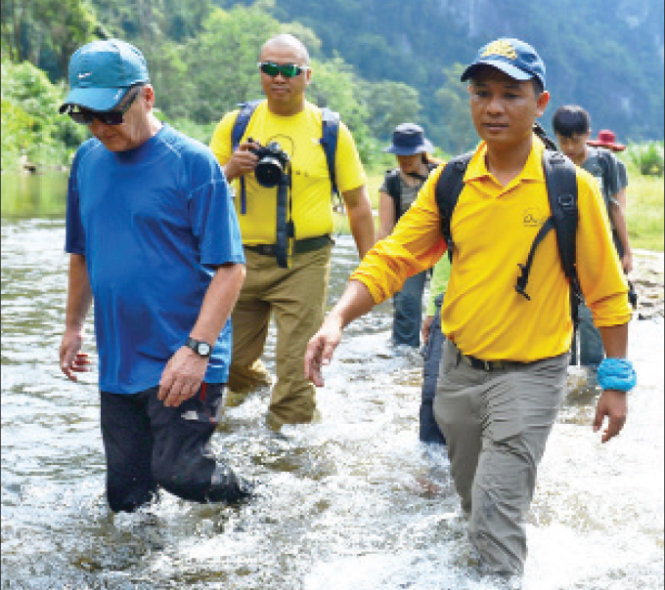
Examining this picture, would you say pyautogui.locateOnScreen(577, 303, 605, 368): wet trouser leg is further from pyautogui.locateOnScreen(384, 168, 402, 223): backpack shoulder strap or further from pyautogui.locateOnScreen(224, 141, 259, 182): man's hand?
pyautogui.locateOnScreen(224, 141, 259, 182): man's hand

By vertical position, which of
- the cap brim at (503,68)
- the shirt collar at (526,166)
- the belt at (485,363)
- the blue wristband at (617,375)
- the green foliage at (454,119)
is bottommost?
the green foliage at (454,119)

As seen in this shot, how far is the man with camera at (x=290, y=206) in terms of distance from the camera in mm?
6148

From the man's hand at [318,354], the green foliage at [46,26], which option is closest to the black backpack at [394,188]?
the man's hand at [318,354]

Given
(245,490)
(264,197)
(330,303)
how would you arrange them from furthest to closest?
(330,303)
(264,197)
(245,490)

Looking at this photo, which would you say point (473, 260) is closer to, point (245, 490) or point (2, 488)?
point (245, 490)

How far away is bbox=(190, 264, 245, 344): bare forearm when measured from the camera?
416 cm

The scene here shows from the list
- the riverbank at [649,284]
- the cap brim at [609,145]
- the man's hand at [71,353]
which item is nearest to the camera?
the man's hand at [71,353]

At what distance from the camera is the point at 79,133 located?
6662 centimetres

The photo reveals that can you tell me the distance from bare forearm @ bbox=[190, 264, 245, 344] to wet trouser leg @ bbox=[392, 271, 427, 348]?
16.4 feet

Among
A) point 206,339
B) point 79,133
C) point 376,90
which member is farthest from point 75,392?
point 376,90

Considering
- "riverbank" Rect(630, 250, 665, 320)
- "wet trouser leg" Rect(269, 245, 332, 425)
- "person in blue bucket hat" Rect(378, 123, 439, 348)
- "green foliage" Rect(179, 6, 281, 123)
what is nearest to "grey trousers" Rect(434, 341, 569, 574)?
"wet trouser leg" Rect(269, 245, 332, 425)

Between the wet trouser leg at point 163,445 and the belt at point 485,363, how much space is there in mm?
1084

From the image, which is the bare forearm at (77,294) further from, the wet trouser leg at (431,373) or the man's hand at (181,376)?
the wet trouser leg at (431,373)

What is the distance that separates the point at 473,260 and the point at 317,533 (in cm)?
180
